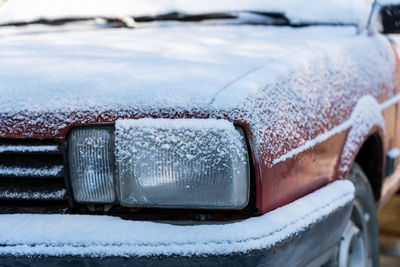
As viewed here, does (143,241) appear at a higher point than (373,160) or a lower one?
higher

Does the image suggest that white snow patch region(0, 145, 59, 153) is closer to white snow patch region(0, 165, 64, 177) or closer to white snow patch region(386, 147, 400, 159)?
white snow patch region(0, 165, 64, 177)

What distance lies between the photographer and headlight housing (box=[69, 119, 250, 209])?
5.41 ft

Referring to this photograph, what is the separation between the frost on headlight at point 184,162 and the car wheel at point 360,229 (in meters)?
0.85

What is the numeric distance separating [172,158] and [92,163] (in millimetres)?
231

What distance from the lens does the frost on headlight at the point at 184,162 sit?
165 centimetres

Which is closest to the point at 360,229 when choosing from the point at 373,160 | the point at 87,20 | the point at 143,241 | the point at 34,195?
the point at 373,160

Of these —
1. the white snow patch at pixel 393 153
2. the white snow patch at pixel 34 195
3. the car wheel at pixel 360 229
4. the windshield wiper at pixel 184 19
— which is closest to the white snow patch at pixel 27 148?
the white snow patch at pixel 34 195

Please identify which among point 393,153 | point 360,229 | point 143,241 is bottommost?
point 360,229

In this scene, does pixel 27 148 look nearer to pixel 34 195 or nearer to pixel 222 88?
pixel 34 195

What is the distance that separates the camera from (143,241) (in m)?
1.63

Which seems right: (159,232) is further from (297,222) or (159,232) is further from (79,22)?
(79,22)

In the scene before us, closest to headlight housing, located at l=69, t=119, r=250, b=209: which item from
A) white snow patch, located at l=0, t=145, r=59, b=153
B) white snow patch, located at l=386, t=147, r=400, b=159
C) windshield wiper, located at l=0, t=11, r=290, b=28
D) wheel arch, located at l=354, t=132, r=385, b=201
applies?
white snow patch, located at l=0, t=145, r=59, b=153

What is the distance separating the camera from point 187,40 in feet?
8.13

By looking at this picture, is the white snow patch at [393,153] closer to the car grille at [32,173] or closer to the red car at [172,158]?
the red car at [172,158]
